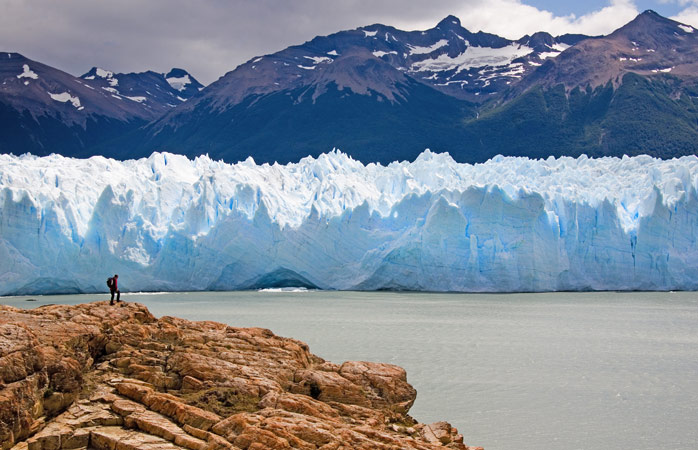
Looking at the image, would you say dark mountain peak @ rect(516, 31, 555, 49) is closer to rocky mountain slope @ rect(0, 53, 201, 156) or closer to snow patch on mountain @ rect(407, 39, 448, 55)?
snow patch on mountain @ rect(407, 39, 448, 55)

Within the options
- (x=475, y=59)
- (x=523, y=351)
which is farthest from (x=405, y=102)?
(x=523, y=351)

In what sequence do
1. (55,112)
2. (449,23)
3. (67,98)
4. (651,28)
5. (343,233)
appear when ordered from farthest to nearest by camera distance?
(449,23) < (67,98) < (55,112) < (651,28) < (343,233)

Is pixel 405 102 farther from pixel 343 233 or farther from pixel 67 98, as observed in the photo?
pixel 343 233

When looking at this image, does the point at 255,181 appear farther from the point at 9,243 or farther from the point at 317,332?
the point at 317,332

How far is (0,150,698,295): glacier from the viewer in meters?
21.8

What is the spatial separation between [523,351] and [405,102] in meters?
53.2

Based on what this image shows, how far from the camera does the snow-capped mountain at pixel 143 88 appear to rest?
7831 centimetres

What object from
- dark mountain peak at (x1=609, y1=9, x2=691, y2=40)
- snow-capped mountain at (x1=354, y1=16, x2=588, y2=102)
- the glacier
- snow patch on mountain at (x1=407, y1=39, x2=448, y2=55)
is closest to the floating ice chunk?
snow-capped mountain at (x1=354, y1=16, x2=588, y2=102)

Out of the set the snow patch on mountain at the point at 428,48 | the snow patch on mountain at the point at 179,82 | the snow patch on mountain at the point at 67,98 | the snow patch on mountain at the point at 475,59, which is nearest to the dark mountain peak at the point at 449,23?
the snow patch on mountain at the point at 428,48

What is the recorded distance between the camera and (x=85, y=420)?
4.70 meters

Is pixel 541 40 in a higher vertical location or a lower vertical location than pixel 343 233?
higher

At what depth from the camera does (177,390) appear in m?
5.36

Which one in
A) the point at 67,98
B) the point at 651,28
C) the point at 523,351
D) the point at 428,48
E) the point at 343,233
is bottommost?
the point at 523,351

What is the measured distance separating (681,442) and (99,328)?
17.0 feet
